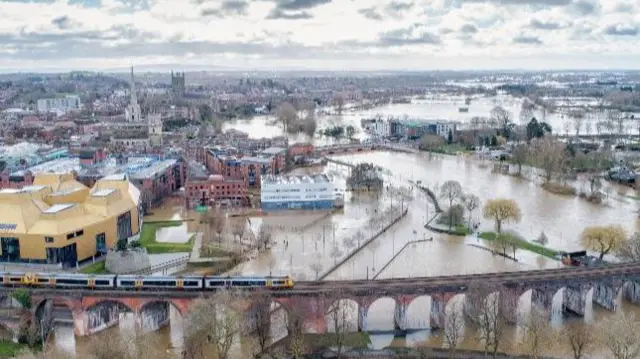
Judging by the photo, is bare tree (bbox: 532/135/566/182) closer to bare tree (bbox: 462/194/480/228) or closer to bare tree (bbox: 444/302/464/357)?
bare tree (bbox: 462/194/480/228)

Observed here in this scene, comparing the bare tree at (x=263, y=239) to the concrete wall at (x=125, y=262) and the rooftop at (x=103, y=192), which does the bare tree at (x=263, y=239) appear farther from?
the rooftop at (x=103, y=192)

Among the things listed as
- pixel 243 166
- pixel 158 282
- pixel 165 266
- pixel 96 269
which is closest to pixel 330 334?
pixel 158 282

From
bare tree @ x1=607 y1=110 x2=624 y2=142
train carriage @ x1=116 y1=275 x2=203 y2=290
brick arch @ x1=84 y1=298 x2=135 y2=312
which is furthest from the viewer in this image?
bare tree @ x1=607 y1=110 x2=624 y2=142

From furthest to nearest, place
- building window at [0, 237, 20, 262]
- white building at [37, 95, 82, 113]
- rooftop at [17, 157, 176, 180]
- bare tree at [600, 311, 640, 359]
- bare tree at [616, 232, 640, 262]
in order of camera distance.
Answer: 1. white building at [37, 95, 82, 113]
2. rooftop at [17, 157, 176, 180]
3. building window at [0, 237, 20, 262]
4. bare tree at [616, 232, 640, 262]
5. bare tree at [600, 311, 640, 359]

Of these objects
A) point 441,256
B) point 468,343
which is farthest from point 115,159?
point 468,343

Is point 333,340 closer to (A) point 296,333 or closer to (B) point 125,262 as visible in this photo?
(A) point 296,333

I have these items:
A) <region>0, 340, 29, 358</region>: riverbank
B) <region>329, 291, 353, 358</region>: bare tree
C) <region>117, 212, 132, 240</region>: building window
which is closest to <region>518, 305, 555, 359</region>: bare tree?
<region>329, 291, 353, 358</region>: bare tree

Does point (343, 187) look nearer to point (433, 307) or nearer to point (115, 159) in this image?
point (115, 159)

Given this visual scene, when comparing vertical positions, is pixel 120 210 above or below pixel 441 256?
above
